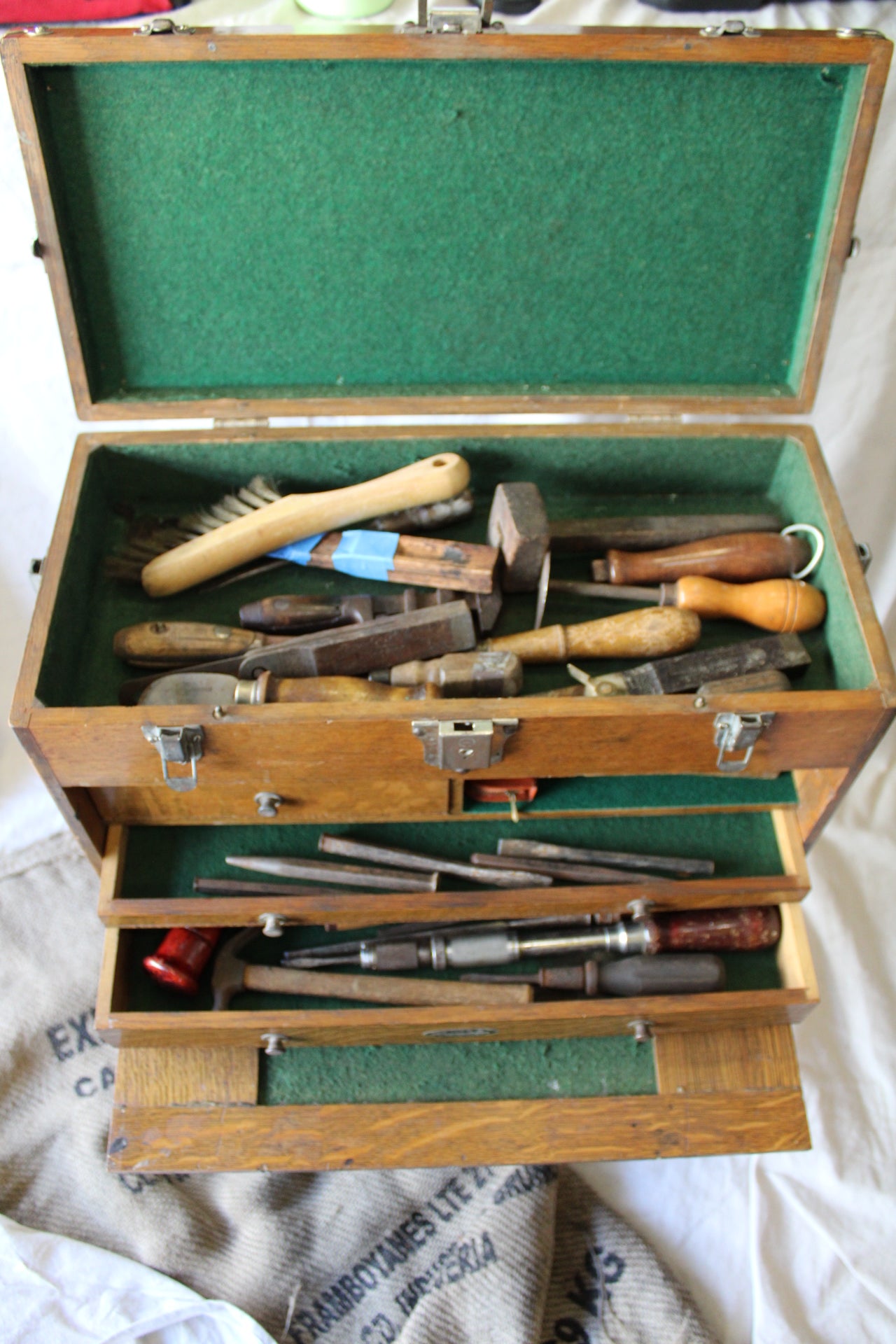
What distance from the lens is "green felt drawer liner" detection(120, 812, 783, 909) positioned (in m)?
1.43

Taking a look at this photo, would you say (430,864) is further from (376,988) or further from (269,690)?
(269,690)

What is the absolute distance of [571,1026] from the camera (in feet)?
4.54

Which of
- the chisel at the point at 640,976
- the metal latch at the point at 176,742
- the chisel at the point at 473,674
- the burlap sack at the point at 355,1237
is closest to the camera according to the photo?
the metal latch at the point at 176,742

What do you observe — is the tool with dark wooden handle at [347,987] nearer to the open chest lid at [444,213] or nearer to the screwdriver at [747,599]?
the screwdriver at [747,599]

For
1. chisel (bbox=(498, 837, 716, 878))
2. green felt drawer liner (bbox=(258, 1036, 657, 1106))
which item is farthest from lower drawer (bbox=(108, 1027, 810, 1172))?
chisel (bbox=(498, 837, 716, 878))

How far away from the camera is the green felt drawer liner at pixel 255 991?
1.41 metres

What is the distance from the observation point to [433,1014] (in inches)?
52.8

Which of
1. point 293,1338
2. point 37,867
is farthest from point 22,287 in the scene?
point 293,1338

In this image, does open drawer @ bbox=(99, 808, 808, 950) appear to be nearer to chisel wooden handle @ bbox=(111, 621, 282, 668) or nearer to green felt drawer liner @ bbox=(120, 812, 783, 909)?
green felt drawer liner @ bbox=(120, 812, 783, 909)

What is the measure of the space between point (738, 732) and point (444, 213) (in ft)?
2.32

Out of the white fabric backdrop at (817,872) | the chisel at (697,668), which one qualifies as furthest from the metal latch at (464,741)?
the white fabric backdrop at (817,872)

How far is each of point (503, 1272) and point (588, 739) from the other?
0.73 m

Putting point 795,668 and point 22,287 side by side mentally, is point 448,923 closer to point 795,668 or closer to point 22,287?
point 795,668

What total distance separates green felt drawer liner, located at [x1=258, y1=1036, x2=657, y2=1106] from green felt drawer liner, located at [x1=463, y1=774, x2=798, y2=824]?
1.01 ft
